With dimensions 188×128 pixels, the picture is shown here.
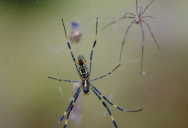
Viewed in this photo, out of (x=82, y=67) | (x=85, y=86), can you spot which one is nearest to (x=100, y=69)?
(x=85, y=86)

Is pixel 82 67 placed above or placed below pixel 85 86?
above

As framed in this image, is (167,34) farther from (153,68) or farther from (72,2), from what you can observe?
(72,2)

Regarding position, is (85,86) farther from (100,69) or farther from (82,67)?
(100,69)

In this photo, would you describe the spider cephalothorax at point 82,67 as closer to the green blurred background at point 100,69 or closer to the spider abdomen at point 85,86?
the spider abdomen at point 85,86

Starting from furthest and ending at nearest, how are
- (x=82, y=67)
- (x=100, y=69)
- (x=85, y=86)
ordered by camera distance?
(x=100, y=69) → (x=85, y=86) → (x=82, y=67)

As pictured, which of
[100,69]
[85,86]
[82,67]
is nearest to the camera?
[82,67]

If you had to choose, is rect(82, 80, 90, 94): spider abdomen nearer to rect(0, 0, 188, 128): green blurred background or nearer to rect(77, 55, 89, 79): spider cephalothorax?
rect(77, 55, 89, 79): spider cephalothorax

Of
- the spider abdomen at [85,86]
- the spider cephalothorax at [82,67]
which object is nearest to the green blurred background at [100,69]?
the spider abdomen at [85,86]

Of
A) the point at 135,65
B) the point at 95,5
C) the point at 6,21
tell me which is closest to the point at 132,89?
the point at 135,65

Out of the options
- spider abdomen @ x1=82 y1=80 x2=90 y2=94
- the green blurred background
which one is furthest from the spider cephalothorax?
the green blurred background
